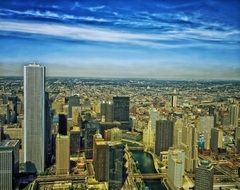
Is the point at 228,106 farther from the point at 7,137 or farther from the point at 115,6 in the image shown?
the point at 7,137

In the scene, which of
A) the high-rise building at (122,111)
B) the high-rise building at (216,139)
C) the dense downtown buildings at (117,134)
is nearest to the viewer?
the dense downtown buildings at (117,134)

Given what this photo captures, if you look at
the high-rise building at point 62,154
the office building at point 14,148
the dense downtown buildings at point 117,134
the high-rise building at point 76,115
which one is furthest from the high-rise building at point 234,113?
the office building at point 14,148

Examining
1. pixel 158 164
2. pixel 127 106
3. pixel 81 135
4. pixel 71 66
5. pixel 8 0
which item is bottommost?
pixel 158 164

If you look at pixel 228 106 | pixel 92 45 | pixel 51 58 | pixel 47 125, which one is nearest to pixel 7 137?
pixel 47 125

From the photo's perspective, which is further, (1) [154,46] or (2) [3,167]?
(1) [154,46]

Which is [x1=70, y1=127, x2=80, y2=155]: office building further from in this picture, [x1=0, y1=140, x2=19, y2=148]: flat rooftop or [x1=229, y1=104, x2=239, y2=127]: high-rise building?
[x1=229, y1=104, x2=239, y2=127]: high-rise building

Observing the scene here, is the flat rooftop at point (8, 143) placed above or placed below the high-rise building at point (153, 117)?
below

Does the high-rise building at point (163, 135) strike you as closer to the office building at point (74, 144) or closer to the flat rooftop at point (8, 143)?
the office building at point (74, 144)
